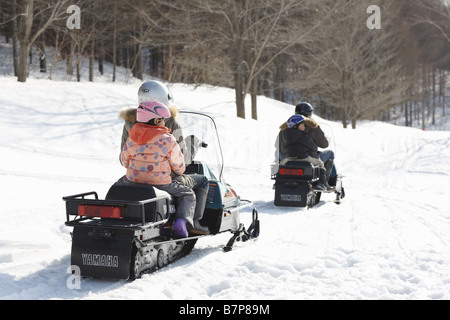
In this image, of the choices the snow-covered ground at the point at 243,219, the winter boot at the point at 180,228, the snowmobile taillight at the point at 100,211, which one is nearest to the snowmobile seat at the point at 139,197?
the snowmobile taillight at the point at 100,211

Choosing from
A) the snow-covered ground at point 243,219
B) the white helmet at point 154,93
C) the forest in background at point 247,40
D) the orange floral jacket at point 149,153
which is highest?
the forest in background at point 247,40

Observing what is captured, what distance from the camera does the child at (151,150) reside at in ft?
15.9

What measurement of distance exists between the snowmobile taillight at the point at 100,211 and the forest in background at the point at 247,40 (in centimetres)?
1401

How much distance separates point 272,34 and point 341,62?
38.1ft

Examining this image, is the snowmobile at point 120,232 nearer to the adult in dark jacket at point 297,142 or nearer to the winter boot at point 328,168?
the adult in dark jacket at point 297,142

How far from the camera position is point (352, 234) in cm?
667

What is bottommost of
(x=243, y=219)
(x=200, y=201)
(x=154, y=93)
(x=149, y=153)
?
(x=243, y=219)

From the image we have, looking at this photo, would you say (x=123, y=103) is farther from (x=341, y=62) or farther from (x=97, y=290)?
(x=341, y=62)

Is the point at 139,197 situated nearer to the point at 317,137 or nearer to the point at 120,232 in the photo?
the point at 120,232

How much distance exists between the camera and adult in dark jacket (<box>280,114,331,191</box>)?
9.40 metres

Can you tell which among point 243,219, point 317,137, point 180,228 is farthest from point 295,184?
point 180,228

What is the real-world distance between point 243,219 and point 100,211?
12.0ft

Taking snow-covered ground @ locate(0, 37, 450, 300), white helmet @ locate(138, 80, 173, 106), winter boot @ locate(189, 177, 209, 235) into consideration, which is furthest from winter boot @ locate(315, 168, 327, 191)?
white helmet @ locate(138, 80, 173, 106)

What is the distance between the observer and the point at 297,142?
9430mm
